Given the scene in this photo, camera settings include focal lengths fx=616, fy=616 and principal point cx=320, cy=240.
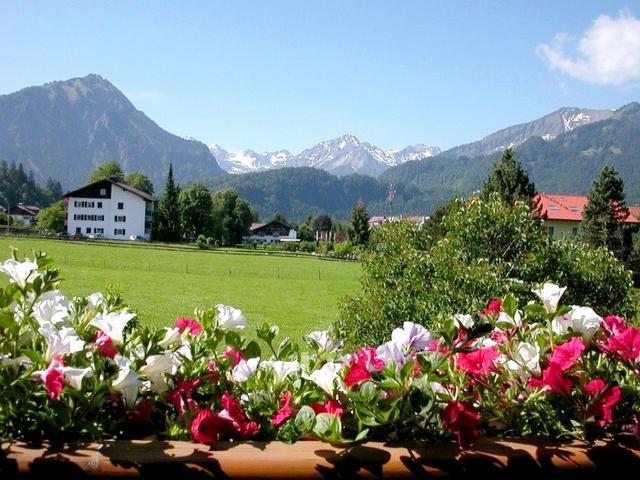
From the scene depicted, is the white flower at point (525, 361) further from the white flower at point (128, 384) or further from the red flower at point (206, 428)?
the white flower at point (128, 384)

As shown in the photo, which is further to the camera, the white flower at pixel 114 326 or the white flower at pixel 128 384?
the white flower at pixel 114 326

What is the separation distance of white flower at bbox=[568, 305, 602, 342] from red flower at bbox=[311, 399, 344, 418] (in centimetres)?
62

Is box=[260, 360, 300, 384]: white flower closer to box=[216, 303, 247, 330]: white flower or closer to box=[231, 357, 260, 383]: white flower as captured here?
box=[231, 357, 260, 383]: white flower

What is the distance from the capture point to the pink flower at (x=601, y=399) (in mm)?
1273

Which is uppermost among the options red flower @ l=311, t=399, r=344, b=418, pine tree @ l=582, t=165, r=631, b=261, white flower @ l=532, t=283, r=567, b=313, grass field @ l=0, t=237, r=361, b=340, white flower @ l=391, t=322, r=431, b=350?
pine tree @ l=582, t=165, r=631, b=261

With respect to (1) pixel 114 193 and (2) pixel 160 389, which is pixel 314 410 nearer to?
(2) pixel 160 389

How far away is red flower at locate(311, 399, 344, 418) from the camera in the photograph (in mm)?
1279

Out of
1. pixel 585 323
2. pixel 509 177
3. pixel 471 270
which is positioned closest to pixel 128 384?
pixel 585 323

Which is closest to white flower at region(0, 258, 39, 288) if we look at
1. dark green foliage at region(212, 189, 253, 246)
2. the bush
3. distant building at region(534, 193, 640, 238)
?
the bush

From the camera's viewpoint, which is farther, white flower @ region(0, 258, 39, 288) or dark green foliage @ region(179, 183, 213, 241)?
dark green foliage @ region(179, 183, 213, 241)

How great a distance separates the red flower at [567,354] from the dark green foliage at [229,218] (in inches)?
3365

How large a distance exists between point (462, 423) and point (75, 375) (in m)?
0.75

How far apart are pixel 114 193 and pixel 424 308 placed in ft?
260

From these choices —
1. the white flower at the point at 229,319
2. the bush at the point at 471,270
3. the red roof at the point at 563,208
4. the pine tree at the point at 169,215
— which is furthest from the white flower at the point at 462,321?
the pine tree at the point at 169,215
